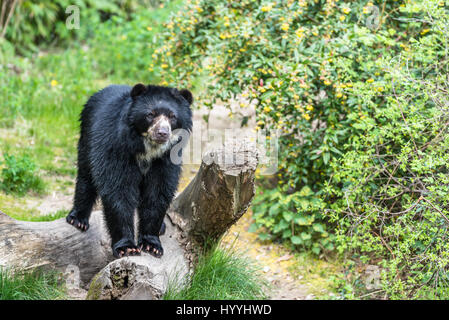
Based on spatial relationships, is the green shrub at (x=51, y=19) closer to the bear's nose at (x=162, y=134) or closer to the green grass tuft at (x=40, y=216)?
the green grass tuft at (x=40, y=216)

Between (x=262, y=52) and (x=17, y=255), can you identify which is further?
(x=262, y=52)

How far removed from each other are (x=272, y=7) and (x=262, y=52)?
0.48 metres

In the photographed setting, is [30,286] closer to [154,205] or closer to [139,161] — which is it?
[154,205]

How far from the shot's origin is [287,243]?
233 inches

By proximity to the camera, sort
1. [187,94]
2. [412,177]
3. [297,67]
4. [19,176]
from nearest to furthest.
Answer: [187,94] → [412,177] → [297,67] → [19,176]

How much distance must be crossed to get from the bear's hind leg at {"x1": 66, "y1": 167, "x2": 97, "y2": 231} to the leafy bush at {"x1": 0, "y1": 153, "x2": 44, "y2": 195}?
4.26 feet

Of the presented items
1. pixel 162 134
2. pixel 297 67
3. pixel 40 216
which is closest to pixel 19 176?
pixel 40 216

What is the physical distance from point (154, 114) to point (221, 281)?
1409mm

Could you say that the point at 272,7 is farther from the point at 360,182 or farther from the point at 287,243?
the point at 287,243

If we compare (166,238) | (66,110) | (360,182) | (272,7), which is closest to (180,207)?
(166,238)

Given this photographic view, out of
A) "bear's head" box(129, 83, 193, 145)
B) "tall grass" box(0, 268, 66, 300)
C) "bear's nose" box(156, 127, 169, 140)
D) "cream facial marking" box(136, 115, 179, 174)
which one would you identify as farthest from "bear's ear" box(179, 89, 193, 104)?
"tall grass" box(0, 268, 66, 300)

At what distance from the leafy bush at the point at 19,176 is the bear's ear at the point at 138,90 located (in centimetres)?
227

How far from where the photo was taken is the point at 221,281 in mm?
4445

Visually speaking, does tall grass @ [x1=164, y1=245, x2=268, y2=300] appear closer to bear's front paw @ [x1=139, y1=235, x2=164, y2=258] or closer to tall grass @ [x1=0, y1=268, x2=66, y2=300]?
bear's front paw @ [x1=139, y1=235, x2=164, y2=258]
